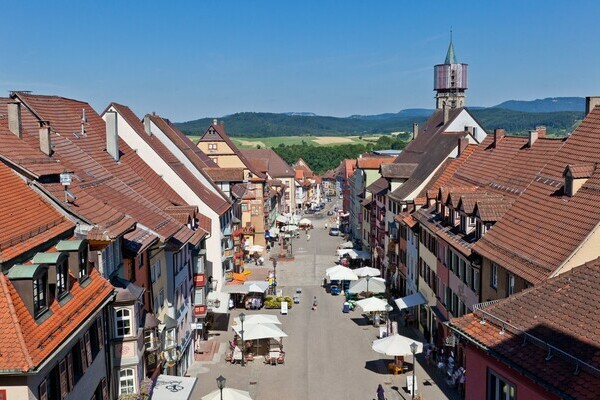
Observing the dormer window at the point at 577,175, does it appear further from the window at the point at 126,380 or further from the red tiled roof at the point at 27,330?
the red tiled roof at the point at 27,330

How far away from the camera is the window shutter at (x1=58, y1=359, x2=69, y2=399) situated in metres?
16.0

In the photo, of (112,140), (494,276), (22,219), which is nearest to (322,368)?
(494,276)

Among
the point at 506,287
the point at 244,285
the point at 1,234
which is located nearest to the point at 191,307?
the point at 244,285

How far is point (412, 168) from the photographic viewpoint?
55594 millimetres

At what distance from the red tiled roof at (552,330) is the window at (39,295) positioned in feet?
32.9

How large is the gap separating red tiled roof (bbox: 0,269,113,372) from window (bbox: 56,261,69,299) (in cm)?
29

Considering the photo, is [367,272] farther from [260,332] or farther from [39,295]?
[39,295]

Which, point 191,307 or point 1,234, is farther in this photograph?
point 191,307

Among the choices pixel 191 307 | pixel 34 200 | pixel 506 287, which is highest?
pixel 34 200

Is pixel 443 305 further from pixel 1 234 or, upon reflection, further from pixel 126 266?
pixel 1 234

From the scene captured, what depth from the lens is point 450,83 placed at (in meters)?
128

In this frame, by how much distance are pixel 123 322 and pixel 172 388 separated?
20.5 feet

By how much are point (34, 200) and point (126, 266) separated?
248 inches

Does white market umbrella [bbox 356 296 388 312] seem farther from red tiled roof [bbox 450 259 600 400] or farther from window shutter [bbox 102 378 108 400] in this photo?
red tiled roof [bbox 450 259 600 400]
